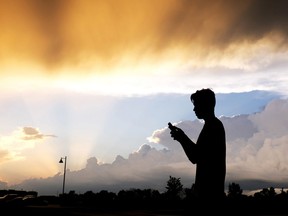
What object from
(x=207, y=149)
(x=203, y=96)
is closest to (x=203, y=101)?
(x=203, y=96)

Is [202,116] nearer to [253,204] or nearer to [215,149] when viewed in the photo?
[215,149]

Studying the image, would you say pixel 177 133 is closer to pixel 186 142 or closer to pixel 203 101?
pixel 186 142

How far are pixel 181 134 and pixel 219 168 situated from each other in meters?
0.44

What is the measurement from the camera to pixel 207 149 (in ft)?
12.5

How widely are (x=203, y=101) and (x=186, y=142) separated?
18.5 inches

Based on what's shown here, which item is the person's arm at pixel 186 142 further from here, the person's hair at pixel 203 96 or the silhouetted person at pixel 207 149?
the person's hair at pixel 203 96

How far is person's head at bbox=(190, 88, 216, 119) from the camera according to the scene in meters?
3.99

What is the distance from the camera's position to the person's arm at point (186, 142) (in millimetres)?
3703

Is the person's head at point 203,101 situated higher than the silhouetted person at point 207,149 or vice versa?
the person's head at point 203,101

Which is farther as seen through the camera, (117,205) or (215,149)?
(117,205)

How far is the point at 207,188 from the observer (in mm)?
3676

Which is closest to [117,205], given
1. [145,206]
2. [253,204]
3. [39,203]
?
[145,206]

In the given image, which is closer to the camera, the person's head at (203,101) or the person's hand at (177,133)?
the person's hand at (177,133)

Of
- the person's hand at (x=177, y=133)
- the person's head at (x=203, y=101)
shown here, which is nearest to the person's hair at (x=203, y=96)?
the person's head at (x=203, y=101)
